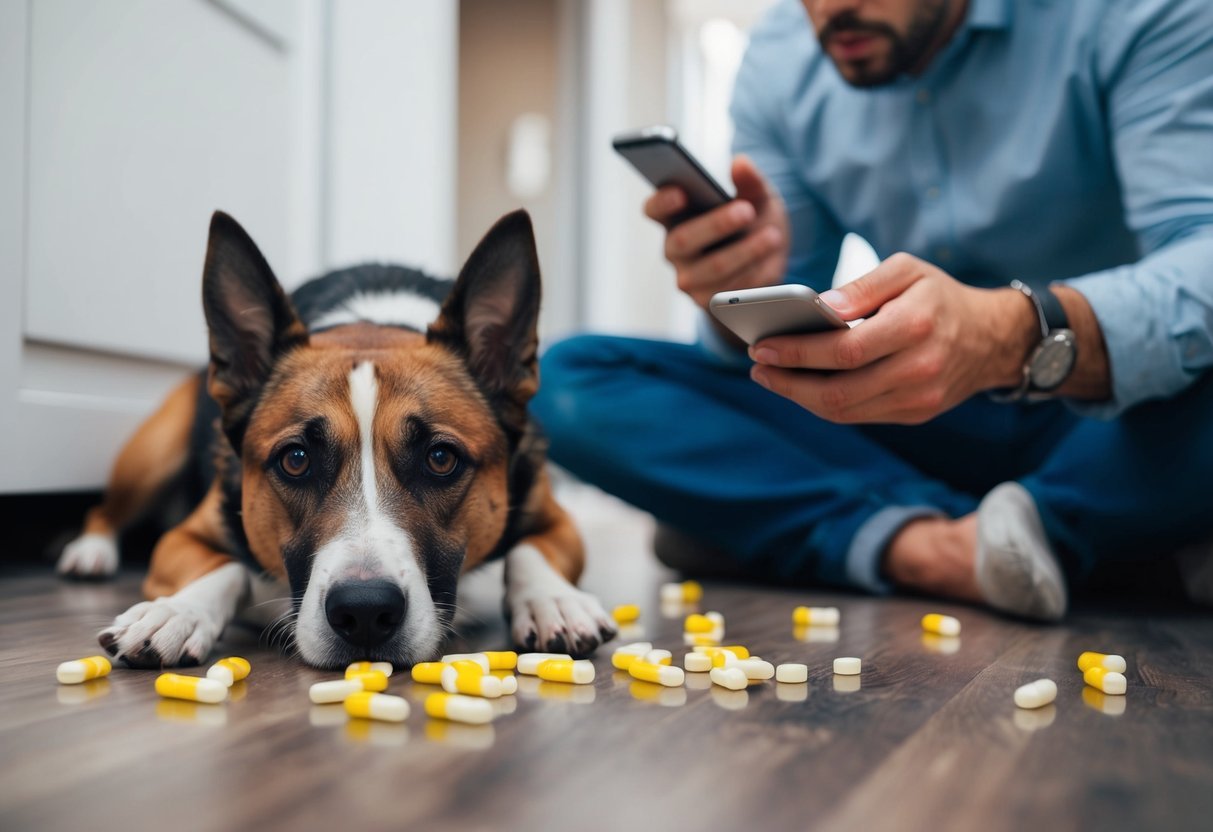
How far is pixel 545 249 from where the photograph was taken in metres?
6.38

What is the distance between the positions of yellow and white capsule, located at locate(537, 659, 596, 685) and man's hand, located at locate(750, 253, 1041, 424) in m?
0.50

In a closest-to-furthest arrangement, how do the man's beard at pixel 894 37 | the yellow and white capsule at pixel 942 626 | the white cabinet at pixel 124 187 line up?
the yellow and white capsule at pixel 942 626, the man's beard at pixel 894 37, the white cabinet at pixel 124 187

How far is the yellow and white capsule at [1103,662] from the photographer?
1.37m

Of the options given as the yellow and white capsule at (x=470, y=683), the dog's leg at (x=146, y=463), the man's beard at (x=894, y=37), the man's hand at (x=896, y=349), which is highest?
the man's beard at (x=894, y=37)

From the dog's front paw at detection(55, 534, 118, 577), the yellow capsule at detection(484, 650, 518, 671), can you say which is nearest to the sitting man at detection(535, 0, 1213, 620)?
the yellow capsule at detection(484, 650, 518, 671)

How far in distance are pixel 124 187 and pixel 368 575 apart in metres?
1.68

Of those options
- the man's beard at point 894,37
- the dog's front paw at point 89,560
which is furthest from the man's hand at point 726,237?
the dog's front paw at point 89,560

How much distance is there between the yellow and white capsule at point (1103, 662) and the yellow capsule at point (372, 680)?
3.14 feet

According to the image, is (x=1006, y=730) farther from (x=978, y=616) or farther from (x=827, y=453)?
(x=827, y=453)

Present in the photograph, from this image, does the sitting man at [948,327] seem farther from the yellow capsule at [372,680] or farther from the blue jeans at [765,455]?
the yellow capsule at [372,680]

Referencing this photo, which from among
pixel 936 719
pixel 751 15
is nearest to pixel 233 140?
pixel 936 719

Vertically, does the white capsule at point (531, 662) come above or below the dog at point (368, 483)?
below

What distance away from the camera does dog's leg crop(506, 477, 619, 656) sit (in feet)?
4.91

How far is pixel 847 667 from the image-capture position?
54.0 inches
